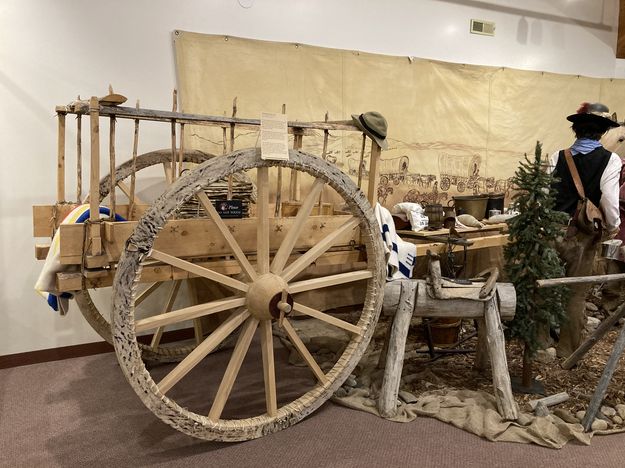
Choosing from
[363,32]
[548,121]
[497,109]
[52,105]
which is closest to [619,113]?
[548,121]

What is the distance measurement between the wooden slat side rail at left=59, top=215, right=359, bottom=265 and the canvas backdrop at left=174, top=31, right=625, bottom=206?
1624 mm

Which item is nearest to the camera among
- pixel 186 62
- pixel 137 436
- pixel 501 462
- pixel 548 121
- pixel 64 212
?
pixel 501 462

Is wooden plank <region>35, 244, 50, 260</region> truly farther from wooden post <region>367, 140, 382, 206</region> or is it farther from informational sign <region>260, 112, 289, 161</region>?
wooden post <region>367, 140, 382, 206</region>

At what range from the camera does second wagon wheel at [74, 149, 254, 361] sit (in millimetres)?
3332

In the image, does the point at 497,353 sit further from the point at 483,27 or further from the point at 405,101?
the point at 483,27

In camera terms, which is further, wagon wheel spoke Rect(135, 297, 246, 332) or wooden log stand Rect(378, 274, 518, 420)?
wooden log stand Rect(378, 274, 518, 420)

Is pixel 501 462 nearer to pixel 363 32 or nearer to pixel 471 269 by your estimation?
pixel 471 269

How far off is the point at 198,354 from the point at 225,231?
63 centimetres

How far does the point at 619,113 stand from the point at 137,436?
648 cm

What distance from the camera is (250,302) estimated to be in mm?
2598

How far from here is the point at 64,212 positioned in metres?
3.07

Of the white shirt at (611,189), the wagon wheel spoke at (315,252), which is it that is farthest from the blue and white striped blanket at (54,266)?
the white shirt at (611,189)

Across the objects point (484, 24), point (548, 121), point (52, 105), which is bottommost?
point (52, 105)

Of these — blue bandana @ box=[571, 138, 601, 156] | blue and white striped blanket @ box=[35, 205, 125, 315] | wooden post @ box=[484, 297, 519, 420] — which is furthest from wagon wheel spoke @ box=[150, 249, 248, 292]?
blue bandana @ box=[571, 138, 601, 156]
